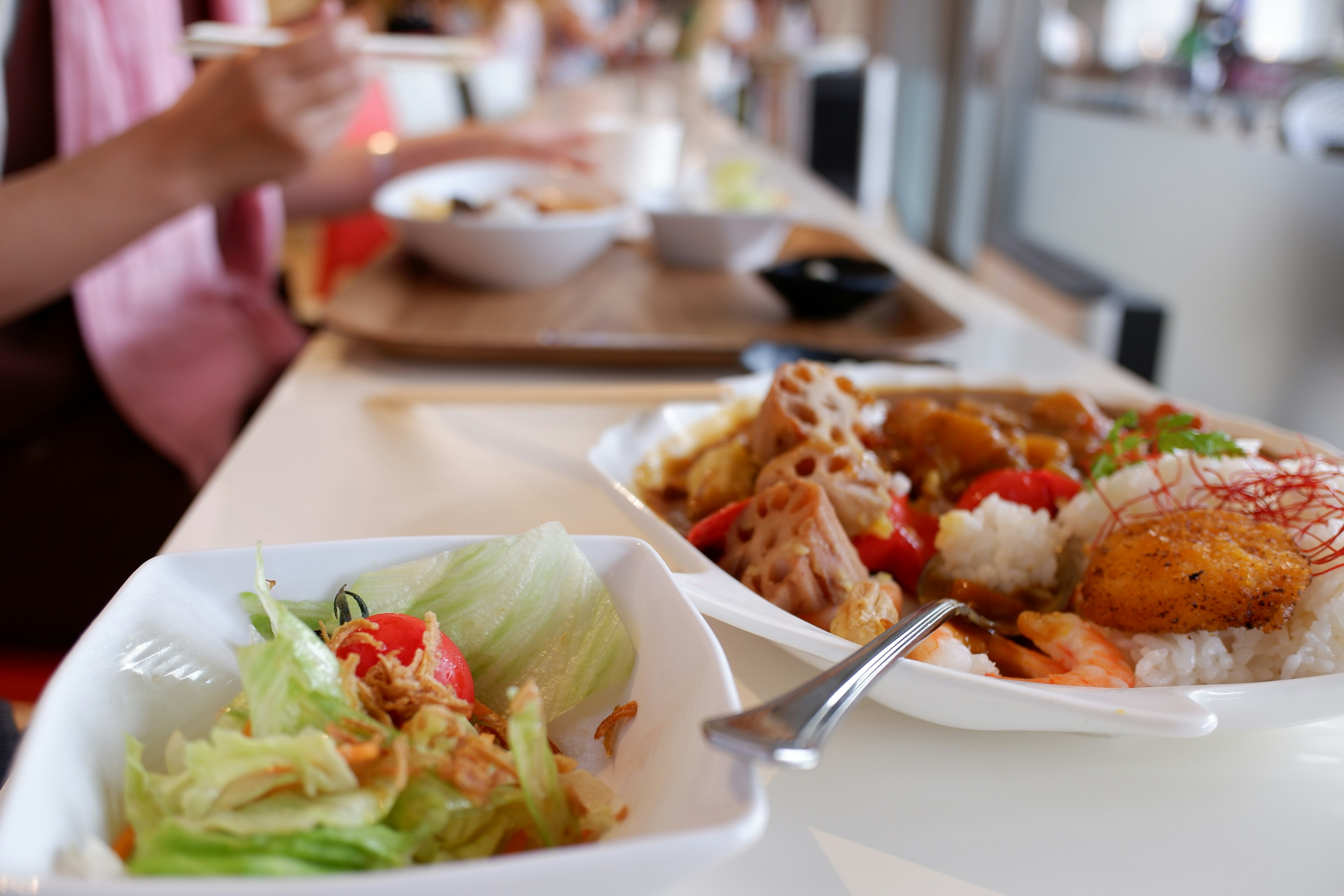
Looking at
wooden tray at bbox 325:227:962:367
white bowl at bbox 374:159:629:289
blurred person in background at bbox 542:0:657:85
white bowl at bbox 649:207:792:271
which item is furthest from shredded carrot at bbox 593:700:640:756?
blurred person in background at bbox 542:0:657:85

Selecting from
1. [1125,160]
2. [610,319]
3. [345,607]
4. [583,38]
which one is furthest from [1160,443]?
[583,38]

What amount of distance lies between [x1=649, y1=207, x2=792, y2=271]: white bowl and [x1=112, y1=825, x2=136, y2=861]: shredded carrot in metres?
1.26

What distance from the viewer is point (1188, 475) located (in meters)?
0.61

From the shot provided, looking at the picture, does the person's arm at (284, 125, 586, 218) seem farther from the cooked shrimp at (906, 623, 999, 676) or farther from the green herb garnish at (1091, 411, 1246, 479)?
the cooked shrimp at (906, 623, 999, 676)

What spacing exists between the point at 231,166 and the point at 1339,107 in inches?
82.5

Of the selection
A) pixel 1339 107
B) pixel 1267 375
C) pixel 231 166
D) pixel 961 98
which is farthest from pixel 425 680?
pixel 961 98

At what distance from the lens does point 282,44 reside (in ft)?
3.67

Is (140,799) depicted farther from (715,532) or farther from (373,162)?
(373,162)

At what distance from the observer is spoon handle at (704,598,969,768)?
315mm

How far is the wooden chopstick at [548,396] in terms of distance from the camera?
994 mm

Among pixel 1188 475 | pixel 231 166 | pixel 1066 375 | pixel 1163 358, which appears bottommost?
pixel 1163 358

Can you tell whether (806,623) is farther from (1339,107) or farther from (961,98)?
(961,98)

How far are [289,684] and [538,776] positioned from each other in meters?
0.09

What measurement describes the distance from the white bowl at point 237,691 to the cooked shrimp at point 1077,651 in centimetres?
19
